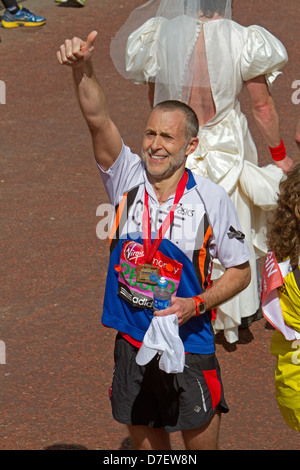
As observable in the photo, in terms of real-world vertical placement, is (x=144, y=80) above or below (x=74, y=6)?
above

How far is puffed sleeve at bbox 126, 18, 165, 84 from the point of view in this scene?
575cm

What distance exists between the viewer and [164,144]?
13.3ft

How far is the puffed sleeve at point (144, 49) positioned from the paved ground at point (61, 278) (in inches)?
70.4

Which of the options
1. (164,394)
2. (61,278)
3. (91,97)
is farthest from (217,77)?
(164,394)

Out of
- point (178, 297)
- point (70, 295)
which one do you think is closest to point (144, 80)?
point (70, 295)

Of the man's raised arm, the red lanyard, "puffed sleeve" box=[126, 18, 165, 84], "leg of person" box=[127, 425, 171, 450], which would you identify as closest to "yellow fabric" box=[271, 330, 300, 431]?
"leg of person" box=[127, 425, 171, 450]

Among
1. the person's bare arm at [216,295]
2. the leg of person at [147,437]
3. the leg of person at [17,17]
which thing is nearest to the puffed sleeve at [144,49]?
the person's bare arm at [216,295]

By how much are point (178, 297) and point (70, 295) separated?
9.29ft

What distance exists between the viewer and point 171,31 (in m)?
5.61

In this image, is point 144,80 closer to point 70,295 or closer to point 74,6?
point 70,295

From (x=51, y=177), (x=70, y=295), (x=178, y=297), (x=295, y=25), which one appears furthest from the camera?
(x=295, y=25)

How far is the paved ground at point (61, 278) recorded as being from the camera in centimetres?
529

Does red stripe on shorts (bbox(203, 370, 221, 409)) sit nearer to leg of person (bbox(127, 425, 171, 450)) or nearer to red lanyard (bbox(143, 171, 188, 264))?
leg of person (bbox(127, 425, 171, 450))

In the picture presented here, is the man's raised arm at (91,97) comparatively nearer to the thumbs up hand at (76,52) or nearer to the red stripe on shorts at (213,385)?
the thumbs up hand at (76,52)
